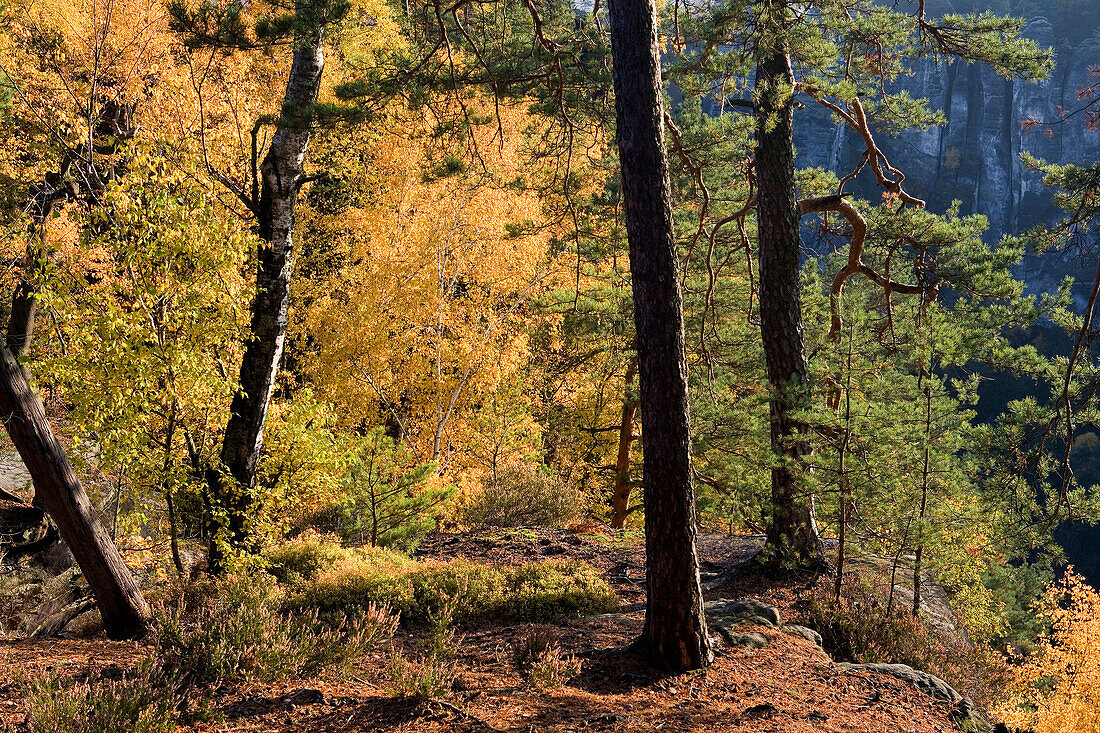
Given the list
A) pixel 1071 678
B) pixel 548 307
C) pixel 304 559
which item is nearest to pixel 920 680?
pixel 304 559

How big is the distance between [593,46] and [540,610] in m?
4.74

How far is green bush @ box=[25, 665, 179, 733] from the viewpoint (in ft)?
8.19

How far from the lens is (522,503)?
10758 mm

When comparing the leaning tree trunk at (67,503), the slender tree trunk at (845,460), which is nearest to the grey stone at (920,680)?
the slender tree trunk at (845,460)

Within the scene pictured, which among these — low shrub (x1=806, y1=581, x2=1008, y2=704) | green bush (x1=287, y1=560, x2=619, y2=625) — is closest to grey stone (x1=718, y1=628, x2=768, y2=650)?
low shrub (x1=806, y1=581, x2=1008, y2=704)

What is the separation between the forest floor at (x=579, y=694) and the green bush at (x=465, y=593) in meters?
0.42

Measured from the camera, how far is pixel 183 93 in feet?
34.0

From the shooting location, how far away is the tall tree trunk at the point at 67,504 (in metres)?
4.48

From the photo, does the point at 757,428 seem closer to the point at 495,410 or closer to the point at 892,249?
the point at 892,249

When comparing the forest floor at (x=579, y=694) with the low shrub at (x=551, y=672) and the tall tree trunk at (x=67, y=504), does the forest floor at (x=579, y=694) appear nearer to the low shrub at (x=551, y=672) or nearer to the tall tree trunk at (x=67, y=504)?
the low shrub at (x=551, y=672)

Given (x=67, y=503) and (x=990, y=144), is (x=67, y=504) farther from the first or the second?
(x=990, y=144)

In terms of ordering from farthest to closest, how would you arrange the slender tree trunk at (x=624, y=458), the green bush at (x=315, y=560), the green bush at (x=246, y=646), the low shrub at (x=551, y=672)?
1. the slender tree trunk at (x=624, y=458)
2. the green bush at (x=315, y=560)
3. the low shrub at (x=551, y=672)
4. the green bush at (x=246, y=646)

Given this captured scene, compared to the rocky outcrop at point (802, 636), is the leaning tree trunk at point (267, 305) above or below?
above

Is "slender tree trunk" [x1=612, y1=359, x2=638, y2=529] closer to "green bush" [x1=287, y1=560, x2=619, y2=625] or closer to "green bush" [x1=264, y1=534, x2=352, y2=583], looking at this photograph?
"green bush" [x1=287, y1=560, x2=619, y2=625]
